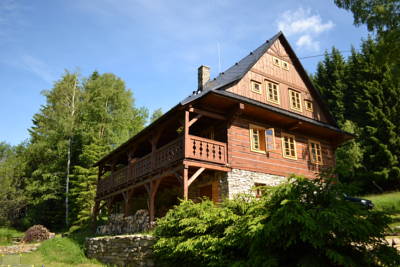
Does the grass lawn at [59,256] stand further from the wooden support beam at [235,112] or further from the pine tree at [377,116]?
the pine tree at [377,116]

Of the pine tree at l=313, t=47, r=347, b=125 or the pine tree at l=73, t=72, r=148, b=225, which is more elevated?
the pine tree at l=313, t=47, r=347, b=125

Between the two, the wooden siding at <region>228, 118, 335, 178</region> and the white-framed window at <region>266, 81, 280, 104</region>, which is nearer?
the wooden siding at <region>228, 118, 335, 178</region>

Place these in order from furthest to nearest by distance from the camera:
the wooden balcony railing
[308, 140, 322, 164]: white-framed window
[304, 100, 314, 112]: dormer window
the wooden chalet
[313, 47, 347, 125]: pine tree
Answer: [313, 47, 347, 125]: pine tree
[304, 100, 314, 112]: dormer window
[308, 140, 322, 164]: white-framed window
the wooden chalet
the wooden balcony railing

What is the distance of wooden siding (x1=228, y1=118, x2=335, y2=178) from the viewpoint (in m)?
13.6

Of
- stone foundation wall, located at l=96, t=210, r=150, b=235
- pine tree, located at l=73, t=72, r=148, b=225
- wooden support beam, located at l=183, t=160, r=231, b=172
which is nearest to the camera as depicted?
wooden support beam, located at l=183, t=160, r=231, b=172

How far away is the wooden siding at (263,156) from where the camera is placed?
1364cm

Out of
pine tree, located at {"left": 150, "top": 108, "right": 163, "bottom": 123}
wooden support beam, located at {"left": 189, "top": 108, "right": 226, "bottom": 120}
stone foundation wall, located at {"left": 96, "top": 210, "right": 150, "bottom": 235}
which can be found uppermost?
pine tree, located at {"left": 150, "top": 108, "right": 163, "bottom": 123}

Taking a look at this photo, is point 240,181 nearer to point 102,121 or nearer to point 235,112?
point 235,112

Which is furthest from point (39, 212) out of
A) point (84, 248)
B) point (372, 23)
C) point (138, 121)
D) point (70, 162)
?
Answer: point (372, 23)

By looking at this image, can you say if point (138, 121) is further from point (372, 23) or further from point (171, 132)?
point (372, 23)

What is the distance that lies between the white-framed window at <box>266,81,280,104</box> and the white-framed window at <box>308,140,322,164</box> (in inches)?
111

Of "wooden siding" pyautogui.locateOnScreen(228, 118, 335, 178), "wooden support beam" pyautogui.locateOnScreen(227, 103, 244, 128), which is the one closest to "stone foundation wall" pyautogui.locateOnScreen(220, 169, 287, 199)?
"wooden siding" pyautogui.locateOnScreen(228, 118, 335, 178)

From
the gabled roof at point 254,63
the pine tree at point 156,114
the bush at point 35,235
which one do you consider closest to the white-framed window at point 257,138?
the gabled roof at point 254,63

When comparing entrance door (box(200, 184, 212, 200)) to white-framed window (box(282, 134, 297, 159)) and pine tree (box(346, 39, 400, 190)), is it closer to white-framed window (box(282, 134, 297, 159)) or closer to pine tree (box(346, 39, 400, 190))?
white-framed window (box(282, 134, 297, 159))
